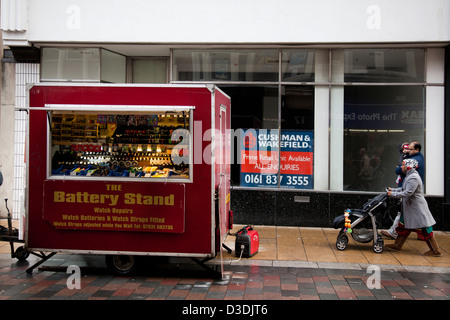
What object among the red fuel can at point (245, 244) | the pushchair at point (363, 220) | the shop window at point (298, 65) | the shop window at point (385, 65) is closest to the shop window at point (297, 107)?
the shop window at point (298, 65)

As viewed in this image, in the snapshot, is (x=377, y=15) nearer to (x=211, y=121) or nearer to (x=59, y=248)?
(x=211, y=121)

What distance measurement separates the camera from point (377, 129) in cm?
1102

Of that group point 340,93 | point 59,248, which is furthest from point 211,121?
point 340,93

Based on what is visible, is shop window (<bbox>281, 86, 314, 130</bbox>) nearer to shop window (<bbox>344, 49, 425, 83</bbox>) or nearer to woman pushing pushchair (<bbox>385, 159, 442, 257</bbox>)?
shop window (<bbox>344, 49, 425, 83</bbox>)

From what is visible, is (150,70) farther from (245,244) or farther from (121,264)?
(121,264)

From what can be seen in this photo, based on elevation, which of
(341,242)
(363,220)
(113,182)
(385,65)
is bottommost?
(341,242)

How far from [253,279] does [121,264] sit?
1.99 m

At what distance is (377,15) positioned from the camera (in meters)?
10.6

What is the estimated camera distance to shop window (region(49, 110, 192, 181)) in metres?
7.31

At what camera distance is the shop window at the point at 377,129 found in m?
11.0

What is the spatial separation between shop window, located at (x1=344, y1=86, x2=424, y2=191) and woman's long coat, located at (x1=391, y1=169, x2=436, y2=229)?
2.46 meters

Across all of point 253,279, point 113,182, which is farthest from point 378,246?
point 113,182

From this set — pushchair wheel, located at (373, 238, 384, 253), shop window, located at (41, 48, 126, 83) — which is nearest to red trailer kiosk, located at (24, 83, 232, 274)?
pushchair wheel, located at (373, 238, 384, 253)

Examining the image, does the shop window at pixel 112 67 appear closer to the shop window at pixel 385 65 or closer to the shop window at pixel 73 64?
the shop window at pixel 73 64
